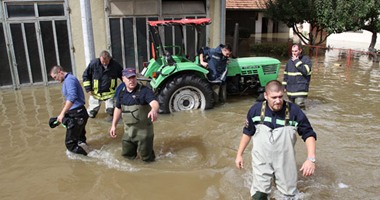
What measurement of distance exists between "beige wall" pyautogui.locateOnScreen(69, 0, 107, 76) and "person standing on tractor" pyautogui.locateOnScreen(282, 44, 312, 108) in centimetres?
602

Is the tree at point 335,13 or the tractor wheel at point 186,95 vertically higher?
the tree at point 335,13

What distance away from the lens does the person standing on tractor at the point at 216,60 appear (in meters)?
6.93

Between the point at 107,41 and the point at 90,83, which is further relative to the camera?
the point at 107,41

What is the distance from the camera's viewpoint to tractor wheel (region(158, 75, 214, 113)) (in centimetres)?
681

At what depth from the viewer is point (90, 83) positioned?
640cm

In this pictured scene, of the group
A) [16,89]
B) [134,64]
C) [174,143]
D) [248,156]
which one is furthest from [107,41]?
[248,156]

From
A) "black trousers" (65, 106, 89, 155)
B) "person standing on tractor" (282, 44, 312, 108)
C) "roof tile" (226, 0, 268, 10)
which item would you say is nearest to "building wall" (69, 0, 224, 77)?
"black trousers" (65, 106, 89, 155)

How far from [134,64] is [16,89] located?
11.7ft

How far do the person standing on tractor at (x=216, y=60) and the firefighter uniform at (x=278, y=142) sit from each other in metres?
3.72

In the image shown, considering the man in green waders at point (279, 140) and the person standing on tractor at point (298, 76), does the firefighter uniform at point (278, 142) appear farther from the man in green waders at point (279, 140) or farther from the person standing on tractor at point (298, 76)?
the person standing on tractor at point (298, 76)

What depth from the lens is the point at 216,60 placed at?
275 inches

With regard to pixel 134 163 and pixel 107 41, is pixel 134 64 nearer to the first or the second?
pixel 107 41

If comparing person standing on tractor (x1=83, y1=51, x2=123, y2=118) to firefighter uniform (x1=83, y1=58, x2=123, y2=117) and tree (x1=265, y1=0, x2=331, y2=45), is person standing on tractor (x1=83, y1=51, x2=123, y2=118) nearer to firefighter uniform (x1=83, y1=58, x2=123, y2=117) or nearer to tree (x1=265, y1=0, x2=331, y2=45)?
firefighter uniform (x1=83, y1=58, x2=123, y2=117)

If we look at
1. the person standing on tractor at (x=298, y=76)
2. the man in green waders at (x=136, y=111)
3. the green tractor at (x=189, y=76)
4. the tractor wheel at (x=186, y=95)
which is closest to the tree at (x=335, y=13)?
the green tractor at (x=189, y=76)
